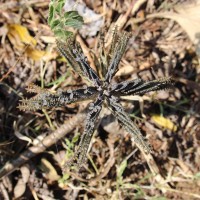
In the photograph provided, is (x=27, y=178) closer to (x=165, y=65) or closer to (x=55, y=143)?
(x=55, y=143)

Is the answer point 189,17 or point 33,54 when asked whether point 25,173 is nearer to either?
point 33,54

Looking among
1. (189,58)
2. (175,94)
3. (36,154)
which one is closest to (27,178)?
(36,154)

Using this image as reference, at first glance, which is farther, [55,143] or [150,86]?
[55,143]

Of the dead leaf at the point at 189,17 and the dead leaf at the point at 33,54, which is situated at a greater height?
the dead leaf at the point at 33,54

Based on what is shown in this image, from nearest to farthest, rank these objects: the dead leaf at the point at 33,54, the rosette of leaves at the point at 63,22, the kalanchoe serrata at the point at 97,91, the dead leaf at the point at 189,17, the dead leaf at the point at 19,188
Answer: the kalanchoe serrata at the point at 97,91 → the rosette of leaves at the point at 63,22 → the dead leaf at the point at 19,188 → the dead leaf at the point at 33,54 → the dead leaf at the point at 189,17

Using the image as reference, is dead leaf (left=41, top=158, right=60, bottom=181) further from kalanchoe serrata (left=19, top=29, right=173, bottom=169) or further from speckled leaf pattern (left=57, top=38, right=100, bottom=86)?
speckled leaf pattern (left=57, top=38, right=100, bottom=86)

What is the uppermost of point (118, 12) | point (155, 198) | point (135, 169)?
point (118, 12)

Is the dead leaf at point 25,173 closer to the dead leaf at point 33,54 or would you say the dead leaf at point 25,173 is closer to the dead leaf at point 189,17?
the dead leaf at point 33,54

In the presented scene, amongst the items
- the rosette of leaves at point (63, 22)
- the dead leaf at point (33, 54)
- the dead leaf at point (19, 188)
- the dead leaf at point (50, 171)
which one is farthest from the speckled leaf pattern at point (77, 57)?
the dead leaf at point (19, 188)
